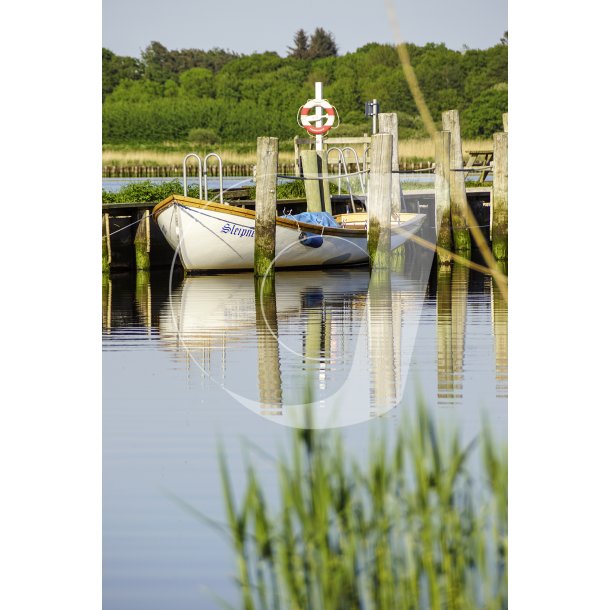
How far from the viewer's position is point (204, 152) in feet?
76.8

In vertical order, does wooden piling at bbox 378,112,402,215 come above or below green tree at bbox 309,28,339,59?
below

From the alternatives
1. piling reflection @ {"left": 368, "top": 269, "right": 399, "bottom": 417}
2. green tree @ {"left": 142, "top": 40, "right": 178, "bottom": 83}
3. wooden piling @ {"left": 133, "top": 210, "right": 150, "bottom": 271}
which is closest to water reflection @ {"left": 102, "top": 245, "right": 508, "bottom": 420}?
piling reflection @ {"left": 368, "top": 269, "right": 399, "bottom": 417}

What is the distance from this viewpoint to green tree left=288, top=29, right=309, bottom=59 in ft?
81.2

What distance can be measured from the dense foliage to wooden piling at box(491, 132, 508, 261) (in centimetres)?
133

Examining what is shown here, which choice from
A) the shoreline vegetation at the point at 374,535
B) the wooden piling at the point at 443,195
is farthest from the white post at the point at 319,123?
the shoreline vegetation at the point at 374,535

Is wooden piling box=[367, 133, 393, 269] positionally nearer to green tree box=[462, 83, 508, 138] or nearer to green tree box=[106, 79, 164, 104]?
green tree box=[462, 83, 508, 138]

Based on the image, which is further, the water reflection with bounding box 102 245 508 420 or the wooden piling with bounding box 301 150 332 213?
the wooden piling with bounding box 301 150 332 213

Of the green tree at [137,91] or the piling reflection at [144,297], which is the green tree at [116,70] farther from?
the piling reflection at [144,297]

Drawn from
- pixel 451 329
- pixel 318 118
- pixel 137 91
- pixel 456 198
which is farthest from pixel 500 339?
pixel 137 91

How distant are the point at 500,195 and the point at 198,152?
1080 centimetres

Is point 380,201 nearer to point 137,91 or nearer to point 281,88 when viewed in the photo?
point 137,91

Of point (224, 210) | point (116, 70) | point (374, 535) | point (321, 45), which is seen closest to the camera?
point (374, 535)

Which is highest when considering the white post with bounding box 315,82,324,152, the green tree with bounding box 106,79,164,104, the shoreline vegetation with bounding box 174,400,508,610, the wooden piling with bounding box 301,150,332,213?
the green tree with bounding box 106,79,164,104
